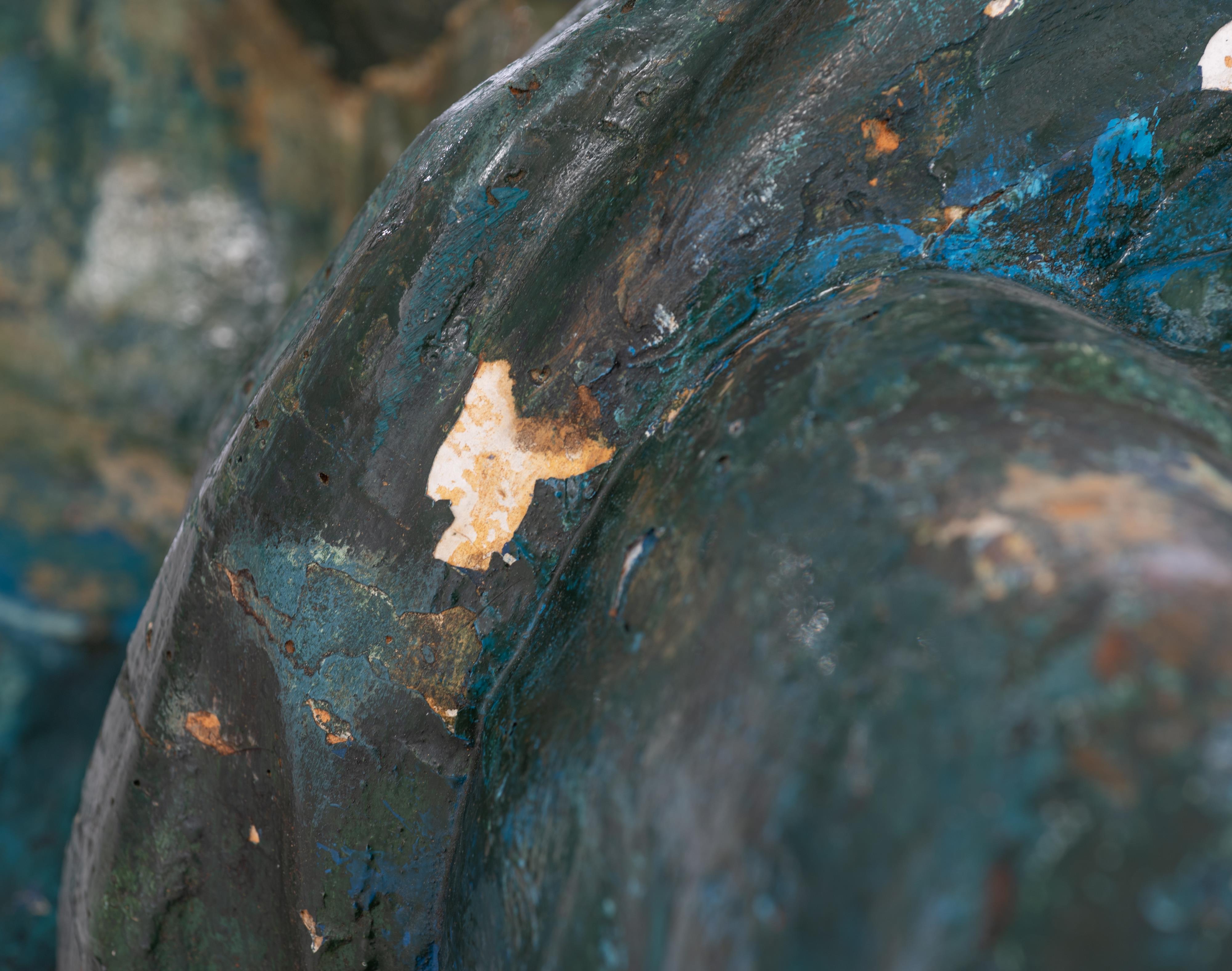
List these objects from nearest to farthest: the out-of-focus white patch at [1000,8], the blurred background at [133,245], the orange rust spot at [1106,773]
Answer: the orange rust spot at [1106,773], the out-of-focus white patch at [1000,8], the blurred background at [133,245]

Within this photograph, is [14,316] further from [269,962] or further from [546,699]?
[546,699]

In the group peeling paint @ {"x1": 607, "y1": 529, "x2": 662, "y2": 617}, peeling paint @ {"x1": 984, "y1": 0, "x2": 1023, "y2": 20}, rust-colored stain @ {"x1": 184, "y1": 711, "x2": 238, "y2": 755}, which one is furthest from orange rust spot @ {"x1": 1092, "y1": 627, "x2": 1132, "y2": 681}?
rust-colored stain @ {"x1": 184, "y1": 711, "x2": 238, "y2": 755}

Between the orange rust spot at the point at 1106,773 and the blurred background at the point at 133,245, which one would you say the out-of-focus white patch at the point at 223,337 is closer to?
the blurred background at the point at 133,245

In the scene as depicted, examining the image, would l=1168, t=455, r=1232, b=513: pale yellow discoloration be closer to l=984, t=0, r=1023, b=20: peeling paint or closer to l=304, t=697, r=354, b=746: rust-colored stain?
l=984, t=0, r=1023, b=20: peeling paint

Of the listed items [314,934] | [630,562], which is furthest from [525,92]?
[314,934]

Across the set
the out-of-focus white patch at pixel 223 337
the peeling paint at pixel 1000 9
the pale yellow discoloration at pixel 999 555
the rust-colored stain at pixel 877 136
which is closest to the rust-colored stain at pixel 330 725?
the pale yellow discoloration at pixel 999 555

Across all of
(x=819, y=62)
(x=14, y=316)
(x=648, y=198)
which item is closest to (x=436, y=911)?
(x=648, y=198)
